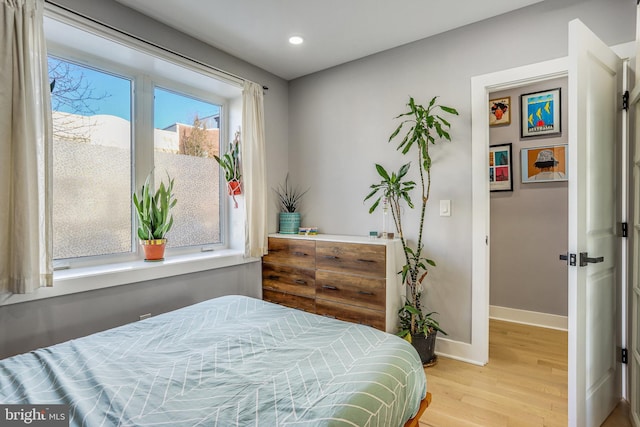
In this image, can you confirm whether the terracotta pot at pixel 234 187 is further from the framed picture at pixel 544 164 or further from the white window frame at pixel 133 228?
the framed picture at pixel 544 164

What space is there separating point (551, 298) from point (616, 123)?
2.00m

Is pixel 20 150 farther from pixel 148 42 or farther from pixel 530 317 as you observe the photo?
pixel 530 317

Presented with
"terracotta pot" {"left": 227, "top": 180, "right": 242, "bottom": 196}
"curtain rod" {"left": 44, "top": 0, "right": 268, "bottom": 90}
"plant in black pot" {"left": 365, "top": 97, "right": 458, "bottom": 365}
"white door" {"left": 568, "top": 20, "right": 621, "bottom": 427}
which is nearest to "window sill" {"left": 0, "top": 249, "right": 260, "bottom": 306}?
"terracotta pot" {"left": 227, "top": 180, "right": 242, "bottom": 196}

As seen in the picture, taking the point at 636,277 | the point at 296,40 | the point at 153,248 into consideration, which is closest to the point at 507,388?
the point at 636,277

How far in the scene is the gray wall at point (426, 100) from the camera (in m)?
2.26

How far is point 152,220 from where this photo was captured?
251 centimetres

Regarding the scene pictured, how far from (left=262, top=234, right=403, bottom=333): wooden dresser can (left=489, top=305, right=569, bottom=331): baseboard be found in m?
1.57

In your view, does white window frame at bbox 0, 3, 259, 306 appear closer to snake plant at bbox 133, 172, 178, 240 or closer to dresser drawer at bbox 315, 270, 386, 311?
snake plant at bbox 133, 172, 178, 240

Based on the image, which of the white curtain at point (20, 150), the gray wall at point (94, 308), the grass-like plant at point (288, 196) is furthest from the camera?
the grass-like plant at point (288, 196)

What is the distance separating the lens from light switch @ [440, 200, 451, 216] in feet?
8.70

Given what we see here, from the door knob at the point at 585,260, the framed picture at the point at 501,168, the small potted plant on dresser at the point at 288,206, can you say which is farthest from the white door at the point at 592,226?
the small potted plant on dresser at the point at 288,206

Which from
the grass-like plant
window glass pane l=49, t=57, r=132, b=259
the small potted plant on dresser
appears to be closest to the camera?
window glass pane l=49, t=57, r=132, b=259

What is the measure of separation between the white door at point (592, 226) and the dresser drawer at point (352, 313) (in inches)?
48.5

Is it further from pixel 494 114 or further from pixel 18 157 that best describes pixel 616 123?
Answer: pixel 18 157
